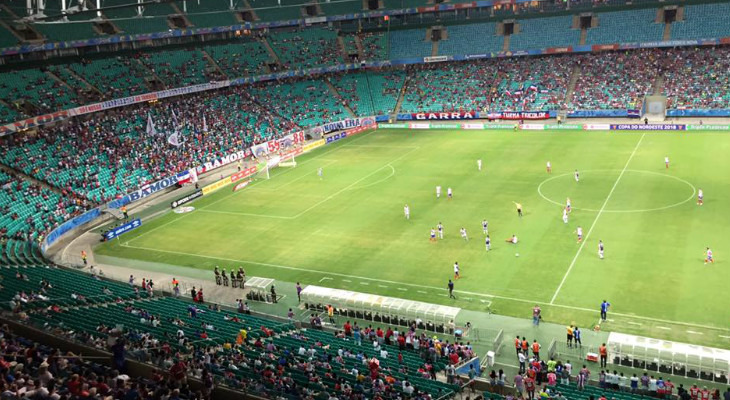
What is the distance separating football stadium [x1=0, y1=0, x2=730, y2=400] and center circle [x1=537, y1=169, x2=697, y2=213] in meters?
0.30

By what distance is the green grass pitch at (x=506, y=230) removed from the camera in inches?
1337

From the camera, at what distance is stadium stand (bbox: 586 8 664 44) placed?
281ft

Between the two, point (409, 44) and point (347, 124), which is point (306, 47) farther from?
point (347, 124)

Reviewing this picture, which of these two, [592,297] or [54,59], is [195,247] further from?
[54,59]

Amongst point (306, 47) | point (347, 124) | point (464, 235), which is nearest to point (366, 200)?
point (464, 235)

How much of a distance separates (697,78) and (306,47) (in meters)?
53.4

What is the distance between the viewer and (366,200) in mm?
54125

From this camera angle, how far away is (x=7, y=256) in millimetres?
39312

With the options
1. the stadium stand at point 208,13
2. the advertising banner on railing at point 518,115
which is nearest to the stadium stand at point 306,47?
the stadium stand at point 208,13

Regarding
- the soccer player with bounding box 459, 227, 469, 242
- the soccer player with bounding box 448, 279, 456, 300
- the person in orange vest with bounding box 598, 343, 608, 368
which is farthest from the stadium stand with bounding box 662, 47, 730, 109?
the person in orange vest with bounding box 598, 343, 608, 368

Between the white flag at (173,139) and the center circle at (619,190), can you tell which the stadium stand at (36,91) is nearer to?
the white flag at (173,139)

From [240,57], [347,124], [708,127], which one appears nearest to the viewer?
[708,127]

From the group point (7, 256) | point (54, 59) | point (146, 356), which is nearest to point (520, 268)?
point (146, 356)

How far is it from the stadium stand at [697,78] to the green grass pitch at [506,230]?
11114mm
